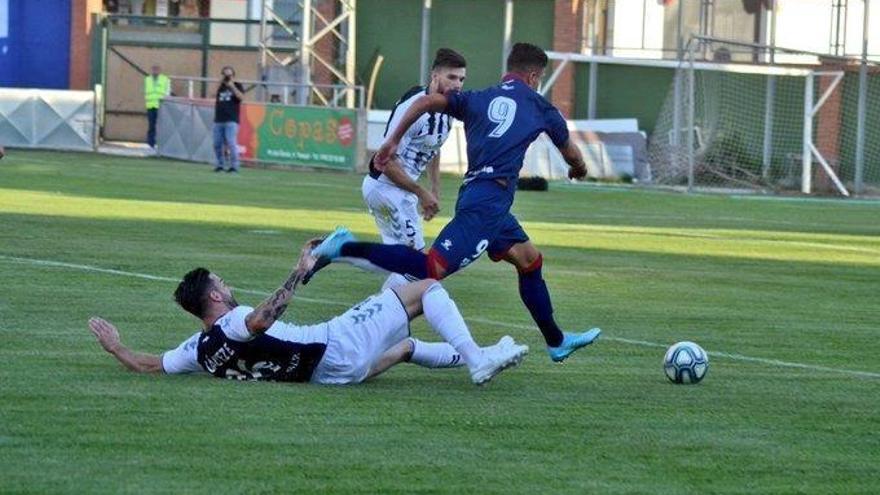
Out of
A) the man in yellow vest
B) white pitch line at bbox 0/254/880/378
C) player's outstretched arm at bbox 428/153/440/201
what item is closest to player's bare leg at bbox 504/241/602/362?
white pitch line at bbox 0/254/880/378

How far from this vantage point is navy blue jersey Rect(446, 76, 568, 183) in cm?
988

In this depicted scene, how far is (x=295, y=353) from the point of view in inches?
361

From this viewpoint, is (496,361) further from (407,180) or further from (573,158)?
(407,180)

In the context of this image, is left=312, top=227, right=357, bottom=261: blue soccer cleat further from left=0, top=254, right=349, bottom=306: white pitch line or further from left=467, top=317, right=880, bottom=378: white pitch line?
left=0, top=254, right=349, bottom=306: white pitch line

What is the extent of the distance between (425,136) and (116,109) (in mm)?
38257

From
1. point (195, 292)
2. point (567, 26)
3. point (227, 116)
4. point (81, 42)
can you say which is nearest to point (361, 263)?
point (195, 292)

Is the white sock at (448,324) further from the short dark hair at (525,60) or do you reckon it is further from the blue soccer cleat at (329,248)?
the short dark hair at (525,60)

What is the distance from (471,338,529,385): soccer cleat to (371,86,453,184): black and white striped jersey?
272 cm

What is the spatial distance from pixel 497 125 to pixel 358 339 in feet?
4.91

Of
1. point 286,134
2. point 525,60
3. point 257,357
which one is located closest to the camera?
point 257,357

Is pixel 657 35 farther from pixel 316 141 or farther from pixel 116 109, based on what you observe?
pixel 116 109

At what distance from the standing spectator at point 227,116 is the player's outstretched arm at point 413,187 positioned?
2426 centimetres

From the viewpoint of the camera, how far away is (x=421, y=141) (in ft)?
38.6

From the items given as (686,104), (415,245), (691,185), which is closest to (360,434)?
(415,245)
